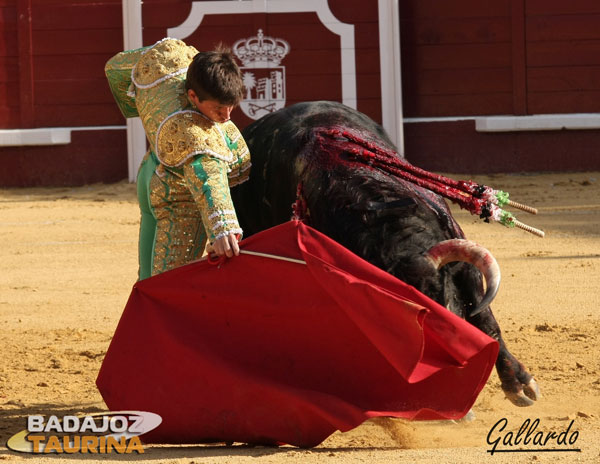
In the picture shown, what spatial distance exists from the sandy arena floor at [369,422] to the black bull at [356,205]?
351mm

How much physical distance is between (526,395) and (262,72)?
5.77 meters

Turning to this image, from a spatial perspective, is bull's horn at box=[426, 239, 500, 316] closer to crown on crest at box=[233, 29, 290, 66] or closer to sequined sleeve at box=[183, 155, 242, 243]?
sequined sleeve at box=[183, 155, 242, 243]

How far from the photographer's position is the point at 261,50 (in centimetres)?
829

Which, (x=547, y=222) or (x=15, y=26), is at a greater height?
(x=15, y=26)

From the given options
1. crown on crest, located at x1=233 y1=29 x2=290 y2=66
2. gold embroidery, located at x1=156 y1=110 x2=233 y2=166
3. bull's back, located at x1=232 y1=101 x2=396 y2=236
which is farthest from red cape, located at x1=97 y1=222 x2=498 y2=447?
crown on crest, located at x1=233 y1=29 x2=290 y2=66

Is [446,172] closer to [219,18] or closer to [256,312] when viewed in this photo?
[219,18]

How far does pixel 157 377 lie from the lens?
8.61ft

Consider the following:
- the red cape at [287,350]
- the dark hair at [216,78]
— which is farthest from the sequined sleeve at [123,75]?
the red cape at [287,350]

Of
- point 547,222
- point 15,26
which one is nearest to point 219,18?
point 15,26

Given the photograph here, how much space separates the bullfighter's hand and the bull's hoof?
2.62ft

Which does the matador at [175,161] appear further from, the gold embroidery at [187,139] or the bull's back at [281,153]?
the bull's back at [281,153]

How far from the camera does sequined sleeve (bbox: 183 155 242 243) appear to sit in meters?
2.63

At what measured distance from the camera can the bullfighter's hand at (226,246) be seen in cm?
261

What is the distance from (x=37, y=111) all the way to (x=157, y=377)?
20.4 feet
